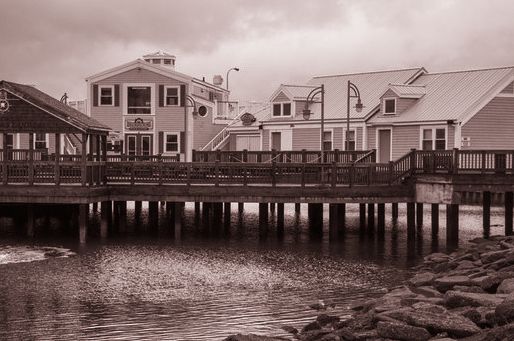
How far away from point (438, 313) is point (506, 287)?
3177 millimetres

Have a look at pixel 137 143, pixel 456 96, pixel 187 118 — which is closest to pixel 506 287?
pixel 456 96

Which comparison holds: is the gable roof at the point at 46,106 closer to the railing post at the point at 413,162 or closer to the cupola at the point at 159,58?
the railing post at the point at 413,162

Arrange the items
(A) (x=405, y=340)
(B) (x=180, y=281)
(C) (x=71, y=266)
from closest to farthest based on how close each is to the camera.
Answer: (A) (x=405, y=340) → (B) (x=180, y=281) → (C) (x=71, y=266)

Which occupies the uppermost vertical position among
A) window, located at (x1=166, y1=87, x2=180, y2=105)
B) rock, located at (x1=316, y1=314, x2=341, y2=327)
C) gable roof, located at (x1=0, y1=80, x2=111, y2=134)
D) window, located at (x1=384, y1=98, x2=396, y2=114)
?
window, located at (x1=166, y1=87, x2=180, y2=105)

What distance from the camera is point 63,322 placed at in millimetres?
20844

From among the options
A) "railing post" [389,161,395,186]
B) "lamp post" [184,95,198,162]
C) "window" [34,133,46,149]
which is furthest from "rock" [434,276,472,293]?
Answer: "window" [34,133,46,149]

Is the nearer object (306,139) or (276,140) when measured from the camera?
(306,139)

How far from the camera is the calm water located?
20703 mm

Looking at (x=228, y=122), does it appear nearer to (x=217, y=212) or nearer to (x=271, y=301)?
(x=217, y=212)

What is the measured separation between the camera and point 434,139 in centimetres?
5050

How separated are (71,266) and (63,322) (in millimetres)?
8148

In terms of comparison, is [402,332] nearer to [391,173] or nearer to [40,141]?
[391,173]

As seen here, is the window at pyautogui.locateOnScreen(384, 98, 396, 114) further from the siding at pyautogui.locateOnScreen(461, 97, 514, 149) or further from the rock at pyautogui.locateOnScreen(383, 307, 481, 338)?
the rock at pyautogui.locateOnScreen(383, 307, 481, 338)

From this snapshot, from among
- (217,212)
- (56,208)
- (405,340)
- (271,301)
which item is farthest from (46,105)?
(405,340)
